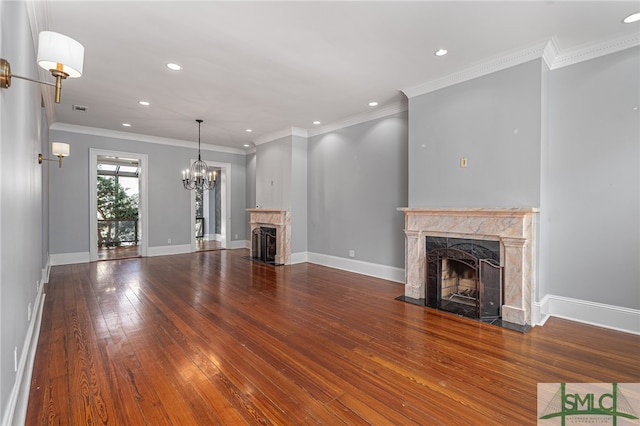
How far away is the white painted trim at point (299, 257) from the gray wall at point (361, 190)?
22 cm

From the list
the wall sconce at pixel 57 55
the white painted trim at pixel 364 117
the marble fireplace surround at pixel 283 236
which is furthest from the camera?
the marble fireplace surround at pixel 283 236

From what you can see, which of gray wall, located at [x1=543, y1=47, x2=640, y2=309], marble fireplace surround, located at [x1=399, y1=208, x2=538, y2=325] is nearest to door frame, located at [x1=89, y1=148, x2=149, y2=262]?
marble fireplace surround, located at [x1=399, y1=208, x2=538, y2=325]

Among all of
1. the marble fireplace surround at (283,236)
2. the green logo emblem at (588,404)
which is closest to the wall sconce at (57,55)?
the green logo emblem at (588,404)

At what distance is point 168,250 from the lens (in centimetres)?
804

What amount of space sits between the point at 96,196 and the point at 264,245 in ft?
13.2

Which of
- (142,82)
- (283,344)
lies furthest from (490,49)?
(142,82)

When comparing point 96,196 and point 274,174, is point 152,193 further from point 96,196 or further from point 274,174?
point 274,174

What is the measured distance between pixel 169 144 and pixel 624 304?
9018 millimetres

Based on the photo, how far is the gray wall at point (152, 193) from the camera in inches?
262

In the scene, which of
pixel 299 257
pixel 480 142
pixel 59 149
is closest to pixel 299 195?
pixel 299 257

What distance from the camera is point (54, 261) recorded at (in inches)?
257

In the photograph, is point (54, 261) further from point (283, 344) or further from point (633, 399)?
point (633, 399)

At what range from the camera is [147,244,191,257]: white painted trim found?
7.76 metres

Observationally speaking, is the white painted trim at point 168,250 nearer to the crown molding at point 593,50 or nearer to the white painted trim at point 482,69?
the white painted trim at point 482,69
